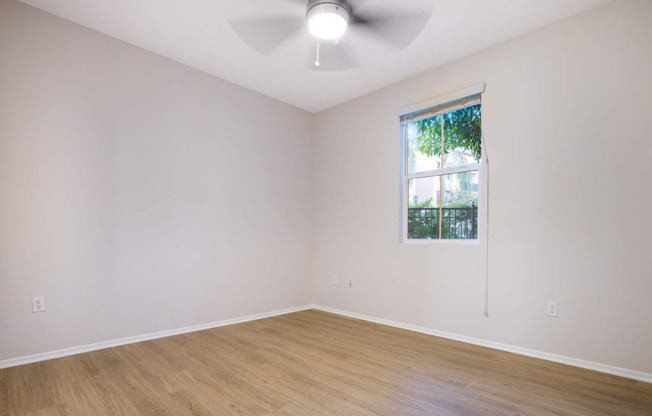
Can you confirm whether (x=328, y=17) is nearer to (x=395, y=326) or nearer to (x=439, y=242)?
(x=439, y=242)

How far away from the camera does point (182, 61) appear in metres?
3.34

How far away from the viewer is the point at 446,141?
3375 mm

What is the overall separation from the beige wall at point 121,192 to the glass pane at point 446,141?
169cm

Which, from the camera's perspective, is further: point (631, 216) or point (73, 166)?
point (73, 166)

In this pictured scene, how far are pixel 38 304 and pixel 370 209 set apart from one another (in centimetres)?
310

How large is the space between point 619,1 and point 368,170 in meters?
2.46

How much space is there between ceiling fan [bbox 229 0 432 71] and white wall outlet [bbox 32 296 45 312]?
255 cm

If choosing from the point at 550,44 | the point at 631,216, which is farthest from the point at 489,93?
the point at 631,216

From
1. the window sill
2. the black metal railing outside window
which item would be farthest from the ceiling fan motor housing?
the window sill

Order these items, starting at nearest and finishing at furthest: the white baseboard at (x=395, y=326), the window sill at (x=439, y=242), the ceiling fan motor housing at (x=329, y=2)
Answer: the ceiling fan motor housing at (x=329, y=2) → the white baseboard at (x=395, y=326) → the window sill at (x=439, y=242)

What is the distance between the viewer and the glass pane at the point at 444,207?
3.16 m

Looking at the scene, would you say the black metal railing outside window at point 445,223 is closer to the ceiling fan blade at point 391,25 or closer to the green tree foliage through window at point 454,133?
the green tree foliage through window at point 454,133

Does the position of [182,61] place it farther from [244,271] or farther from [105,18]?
[244,271]

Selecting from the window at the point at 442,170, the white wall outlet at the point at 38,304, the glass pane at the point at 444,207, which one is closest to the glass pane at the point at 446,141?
the window at the point at 442,170
